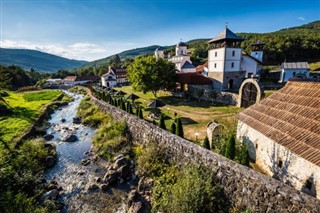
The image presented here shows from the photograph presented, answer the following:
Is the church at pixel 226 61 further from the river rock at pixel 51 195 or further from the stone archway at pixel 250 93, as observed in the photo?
the river rock at pixel 51 195

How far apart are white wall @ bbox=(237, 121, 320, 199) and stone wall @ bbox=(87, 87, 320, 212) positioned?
1.97 meters

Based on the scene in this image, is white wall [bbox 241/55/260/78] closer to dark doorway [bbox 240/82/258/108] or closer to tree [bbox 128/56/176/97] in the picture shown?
dark doorway [bbox 240/82/258/108]

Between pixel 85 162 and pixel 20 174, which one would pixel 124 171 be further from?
pixel 20 174

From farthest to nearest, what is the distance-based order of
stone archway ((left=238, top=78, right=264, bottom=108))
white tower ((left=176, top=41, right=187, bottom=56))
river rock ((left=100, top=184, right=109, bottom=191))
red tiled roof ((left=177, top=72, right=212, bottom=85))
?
white tower ((left=176, top=41, right=187, bottom=56)), red tiled roof ((left=177, top=72, right=212, bottom=85)), stone archway ((left=238, top=78, right=264, bottom=108)), river rock ((left=100, top=184, right=109, bottom=191))

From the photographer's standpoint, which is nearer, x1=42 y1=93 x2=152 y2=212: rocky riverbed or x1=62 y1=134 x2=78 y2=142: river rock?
x1=42 y1=93 x2=152 y2=212: rocky riverbed

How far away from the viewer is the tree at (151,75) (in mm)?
31295

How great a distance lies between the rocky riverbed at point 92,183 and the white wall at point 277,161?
23.2ft

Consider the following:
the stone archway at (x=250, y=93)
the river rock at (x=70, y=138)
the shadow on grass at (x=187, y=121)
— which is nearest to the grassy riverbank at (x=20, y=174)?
the river rock at (x=70, y=138)

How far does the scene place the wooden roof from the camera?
7.57 metres

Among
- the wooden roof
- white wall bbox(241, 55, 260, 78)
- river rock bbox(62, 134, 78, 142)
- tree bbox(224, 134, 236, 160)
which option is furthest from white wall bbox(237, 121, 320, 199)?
white wall bbox(241, 55, 260, 78)

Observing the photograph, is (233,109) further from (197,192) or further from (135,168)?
(197,192)

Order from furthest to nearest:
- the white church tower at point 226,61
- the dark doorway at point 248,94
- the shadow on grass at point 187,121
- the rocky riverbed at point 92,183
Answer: the white church tower at point 226,61 < the dark doorway at point 248,94 < the shadow on grass at point 187,121 < the rocky riverbed at point 92,183

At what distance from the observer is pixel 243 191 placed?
7465mm

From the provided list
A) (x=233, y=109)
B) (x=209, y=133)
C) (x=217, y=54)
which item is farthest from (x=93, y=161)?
(x=217, y=54)
